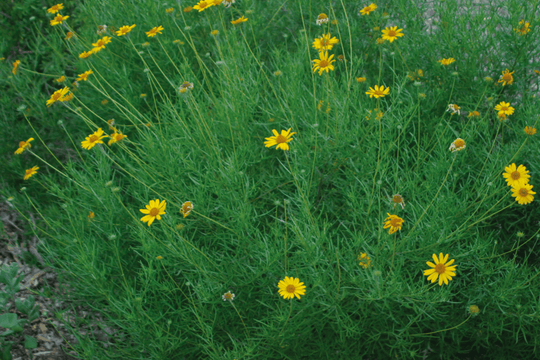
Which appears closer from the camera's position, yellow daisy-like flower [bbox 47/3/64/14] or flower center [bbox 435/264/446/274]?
flower center [bbox 435/264/446/274]

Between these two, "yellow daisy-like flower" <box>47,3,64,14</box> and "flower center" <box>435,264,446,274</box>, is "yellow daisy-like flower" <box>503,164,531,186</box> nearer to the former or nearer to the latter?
"flower center" <box>435,264,446,274</box>

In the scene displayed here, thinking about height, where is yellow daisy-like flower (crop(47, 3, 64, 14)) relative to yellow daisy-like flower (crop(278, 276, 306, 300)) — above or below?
above

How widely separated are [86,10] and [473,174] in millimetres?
3003

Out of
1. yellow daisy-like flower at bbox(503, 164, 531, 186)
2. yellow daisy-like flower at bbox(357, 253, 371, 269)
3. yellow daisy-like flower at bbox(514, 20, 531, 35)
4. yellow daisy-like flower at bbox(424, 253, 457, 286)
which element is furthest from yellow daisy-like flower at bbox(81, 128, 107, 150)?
yellow daisy-like flower at bbox(514, 20, 531, 35)

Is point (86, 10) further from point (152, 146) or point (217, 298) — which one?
point (217, 298)

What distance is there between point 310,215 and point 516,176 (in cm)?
84

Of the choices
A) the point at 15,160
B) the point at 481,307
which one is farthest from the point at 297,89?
the point at 15,160

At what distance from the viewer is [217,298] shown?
2.04m

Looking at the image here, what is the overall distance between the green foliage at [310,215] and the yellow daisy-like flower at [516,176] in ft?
0.43

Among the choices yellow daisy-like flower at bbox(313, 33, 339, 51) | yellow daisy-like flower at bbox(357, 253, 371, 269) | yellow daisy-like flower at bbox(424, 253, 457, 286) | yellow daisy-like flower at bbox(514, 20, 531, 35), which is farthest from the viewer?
yellow daisy-like flower at bbox(514, 20, 531, 35)

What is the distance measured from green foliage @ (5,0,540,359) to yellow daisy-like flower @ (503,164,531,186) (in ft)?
0.43

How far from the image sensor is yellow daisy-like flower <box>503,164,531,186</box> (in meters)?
1.69

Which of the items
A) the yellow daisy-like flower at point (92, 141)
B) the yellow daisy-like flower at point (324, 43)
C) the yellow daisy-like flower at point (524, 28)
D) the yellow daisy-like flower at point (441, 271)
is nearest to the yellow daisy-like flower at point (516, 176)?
the yellow daisy-like flower at point (441, 271)

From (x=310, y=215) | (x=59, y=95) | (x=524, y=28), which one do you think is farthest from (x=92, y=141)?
(x=524, y=28)
